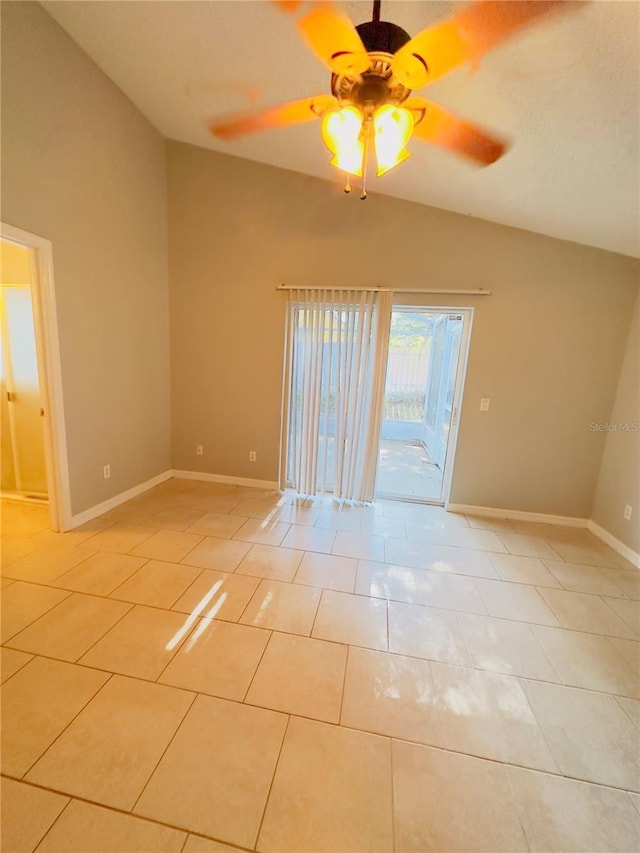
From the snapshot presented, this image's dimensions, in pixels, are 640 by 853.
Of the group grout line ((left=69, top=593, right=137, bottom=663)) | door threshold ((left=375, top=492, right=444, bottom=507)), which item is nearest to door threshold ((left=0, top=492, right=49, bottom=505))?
grout line ((left=69, top=593, right=137, bottom=663))

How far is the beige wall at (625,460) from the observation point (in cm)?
265

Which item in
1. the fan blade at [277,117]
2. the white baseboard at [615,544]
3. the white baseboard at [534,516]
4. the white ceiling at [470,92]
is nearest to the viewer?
the fan blade at [277,117]

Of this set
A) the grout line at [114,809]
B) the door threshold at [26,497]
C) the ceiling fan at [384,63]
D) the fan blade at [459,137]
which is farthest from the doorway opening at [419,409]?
the door threshold at [26,497]

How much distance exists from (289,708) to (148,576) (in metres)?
1.25

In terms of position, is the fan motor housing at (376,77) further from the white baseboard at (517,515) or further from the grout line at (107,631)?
the white baseboard at (517,515)

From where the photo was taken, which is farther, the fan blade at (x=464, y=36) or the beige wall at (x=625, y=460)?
the beige wall at (x=625, y=460)

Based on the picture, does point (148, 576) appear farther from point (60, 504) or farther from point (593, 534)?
point (593, 534)

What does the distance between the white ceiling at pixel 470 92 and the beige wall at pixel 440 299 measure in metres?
0.21

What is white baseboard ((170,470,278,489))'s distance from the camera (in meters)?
3.64

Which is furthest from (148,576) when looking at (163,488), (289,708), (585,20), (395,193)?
(395,193)

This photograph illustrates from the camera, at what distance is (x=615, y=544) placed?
2.77 meters

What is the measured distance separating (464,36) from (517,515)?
10.9 ft

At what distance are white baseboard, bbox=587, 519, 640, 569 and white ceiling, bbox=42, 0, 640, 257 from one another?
2.31 metres

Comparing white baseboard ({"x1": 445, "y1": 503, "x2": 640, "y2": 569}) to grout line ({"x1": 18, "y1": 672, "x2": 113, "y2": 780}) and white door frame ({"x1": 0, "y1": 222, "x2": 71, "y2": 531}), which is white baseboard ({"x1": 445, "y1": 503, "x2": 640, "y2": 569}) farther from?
white door frame ({"x1": 0, "y1": 222, "x2": 71, "y2": 531})
